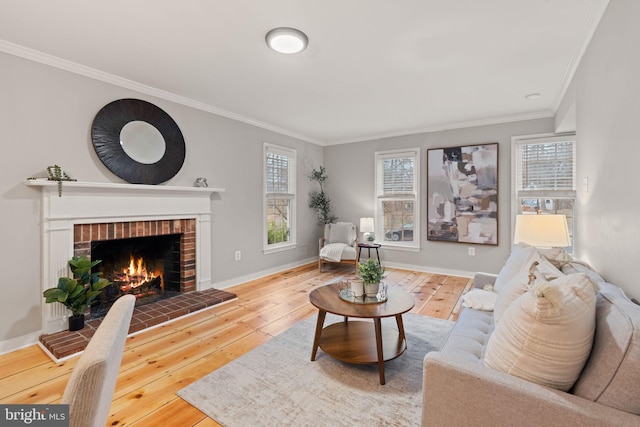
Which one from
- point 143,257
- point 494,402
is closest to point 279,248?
point 143,257

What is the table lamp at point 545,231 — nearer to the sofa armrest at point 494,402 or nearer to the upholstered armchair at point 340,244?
the sofa armrest at point 494,402

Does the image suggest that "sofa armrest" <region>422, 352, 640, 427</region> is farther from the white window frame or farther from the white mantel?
the white window frame

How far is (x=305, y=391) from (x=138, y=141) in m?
2.99

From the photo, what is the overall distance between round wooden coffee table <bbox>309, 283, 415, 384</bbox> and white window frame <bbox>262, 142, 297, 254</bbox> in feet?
8.14

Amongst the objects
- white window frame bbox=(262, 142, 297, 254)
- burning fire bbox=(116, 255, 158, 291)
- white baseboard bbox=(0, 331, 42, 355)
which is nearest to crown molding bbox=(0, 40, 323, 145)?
white window frame bbox=(262, 142, 297, 254)

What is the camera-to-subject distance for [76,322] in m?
2.65

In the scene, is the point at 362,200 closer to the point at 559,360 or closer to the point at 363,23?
the point at 363,23

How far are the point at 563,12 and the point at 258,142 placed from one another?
3746 millimetres

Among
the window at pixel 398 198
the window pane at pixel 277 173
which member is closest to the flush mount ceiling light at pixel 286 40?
the window pane at pixel 277 173

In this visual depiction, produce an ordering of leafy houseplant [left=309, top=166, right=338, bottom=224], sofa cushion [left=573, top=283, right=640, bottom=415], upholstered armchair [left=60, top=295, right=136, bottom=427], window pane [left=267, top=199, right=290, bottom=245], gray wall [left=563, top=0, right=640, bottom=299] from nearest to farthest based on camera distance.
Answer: upholstered armchair [left=60, top=295, right=136, bottom=427] → sofa cushion [left=573, top=283, right=640, bottom=415] → gray wall [left=563, top=0, right=640, bottom=299] → window pane [left=267, top=199, right=290, bottom=245] → leafy houseplant [left=309, top=166, right=338, bottom=224]

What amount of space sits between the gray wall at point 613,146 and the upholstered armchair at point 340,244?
10.2 ft

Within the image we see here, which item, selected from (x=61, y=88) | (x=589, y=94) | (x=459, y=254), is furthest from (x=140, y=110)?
(x=459, y=254)

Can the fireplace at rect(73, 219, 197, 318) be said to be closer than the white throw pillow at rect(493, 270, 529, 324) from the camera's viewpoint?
No

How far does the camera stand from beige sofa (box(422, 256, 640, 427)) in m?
0.94
